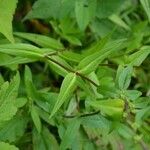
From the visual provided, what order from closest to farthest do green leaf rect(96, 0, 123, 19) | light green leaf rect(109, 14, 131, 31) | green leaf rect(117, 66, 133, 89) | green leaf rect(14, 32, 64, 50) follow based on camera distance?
green leaf rect(117, 66, 133, 89) < green leaf rect(14, 32, 64, 50) < green leaf rect(96, 0, 123, 19) < light green leaf rect(109, 14, 131, 31)

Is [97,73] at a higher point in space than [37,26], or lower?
lower

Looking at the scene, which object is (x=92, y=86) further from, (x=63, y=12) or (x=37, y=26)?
(x=37, y=26)

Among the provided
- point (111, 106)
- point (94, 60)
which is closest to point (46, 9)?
point (94, 60)

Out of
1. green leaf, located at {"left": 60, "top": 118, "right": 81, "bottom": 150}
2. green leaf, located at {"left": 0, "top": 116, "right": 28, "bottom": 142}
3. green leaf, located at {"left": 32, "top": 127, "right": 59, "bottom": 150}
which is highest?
green leaf, located at {"left": 0, "top": 116, "right": 28, "bottom": 142}

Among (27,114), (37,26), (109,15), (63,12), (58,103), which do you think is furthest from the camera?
(37,26)

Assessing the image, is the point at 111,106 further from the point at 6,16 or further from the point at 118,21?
the point at 118,21

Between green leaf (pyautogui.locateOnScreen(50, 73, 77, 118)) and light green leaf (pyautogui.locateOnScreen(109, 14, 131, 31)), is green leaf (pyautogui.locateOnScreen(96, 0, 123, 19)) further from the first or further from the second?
green leaf (pyautogui.locateOnScreen(50, 73, 77, 118))

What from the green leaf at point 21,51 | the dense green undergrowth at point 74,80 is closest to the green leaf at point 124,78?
the dense green undergrowth at point 74,80

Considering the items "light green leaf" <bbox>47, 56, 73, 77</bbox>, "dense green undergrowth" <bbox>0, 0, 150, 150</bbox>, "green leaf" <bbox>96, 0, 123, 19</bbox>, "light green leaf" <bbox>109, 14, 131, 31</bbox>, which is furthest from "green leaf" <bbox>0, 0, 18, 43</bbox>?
"light green leaf" <bbox>109, 14, 131, 31</bbox>

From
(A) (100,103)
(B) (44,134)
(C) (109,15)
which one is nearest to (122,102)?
(A) (100,103)
